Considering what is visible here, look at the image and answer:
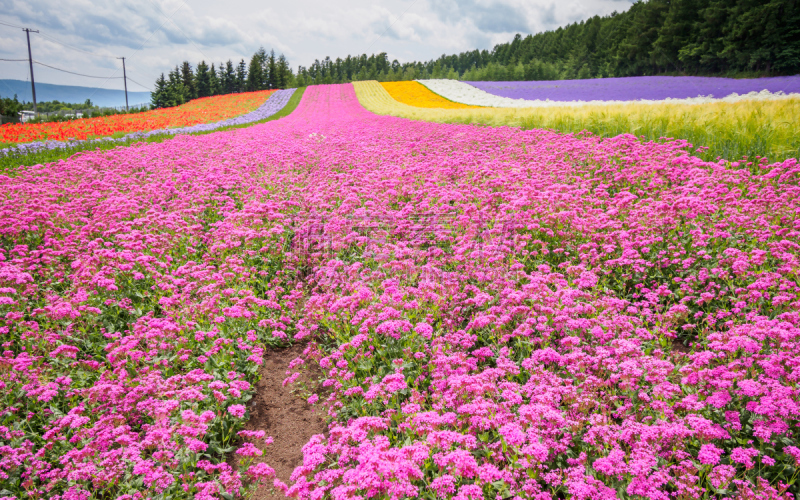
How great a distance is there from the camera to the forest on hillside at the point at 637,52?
140ft

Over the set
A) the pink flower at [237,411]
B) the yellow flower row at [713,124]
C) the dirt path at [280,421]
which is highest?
the yellow flower row at [713,124]

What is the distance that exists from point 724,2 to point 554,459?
6801 cm

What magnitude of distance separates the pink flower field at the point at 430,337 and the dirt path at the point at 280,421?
7.6 inches

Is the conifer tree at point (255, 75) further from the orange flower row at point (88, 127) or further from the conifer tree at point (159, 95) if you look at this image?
the orange flower row at point (88, 127)

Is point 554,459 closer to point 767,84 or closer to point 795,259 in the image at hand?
point 795,259

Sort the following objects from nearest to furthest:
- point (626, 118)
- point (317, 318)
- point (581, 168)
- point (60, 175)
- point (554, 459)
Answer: point (554, 459) < point (317, 318) < point (581, 168) < point (60, 175) < point (626, 118)

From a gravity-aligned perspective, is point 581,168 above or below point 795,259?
above

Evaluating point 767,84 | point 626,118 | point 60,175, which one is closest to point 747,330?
point 626,118

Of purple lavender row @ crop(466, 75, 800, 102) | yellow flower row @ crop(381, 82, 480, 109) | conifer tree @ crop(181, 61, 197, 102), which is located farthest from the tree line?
purple lavender row @ crop(466, 75, 800, 102)

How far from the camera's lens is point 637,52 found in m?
64.4

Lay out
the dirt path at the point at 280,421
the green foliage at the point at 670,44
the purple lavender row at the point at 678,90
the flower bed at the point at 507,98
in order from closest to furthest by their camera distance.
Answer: the dirt path at the point at 280,421
the flower bed at the point at 507,98
the purple lavender row at the point at 678,90
the green foliage at the point at 670,44

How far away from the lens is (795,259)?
4984 mm

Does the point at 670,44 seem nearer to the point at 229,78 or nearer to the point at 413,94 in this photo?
the point at 413,94

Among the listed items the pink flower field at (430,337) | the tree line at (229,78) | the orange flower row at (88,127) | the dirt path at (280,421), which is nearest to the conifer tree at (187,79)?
the tree line at (229,78)
